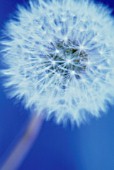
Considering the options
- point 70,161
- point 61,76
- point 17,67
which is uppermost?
point 17,67

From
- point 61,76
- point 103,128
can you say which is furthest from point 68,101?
point 103,128

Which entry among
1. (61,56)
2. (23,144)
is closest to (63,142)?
(23,144)

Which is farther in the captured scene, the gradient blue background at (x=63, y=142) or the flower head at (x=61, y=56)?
the gradient blue background at (x=63, y=142)

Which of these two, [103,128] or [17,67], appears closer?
[17,67]

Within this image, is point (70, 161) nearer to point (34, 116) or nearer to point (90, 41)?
point (34, 116)
